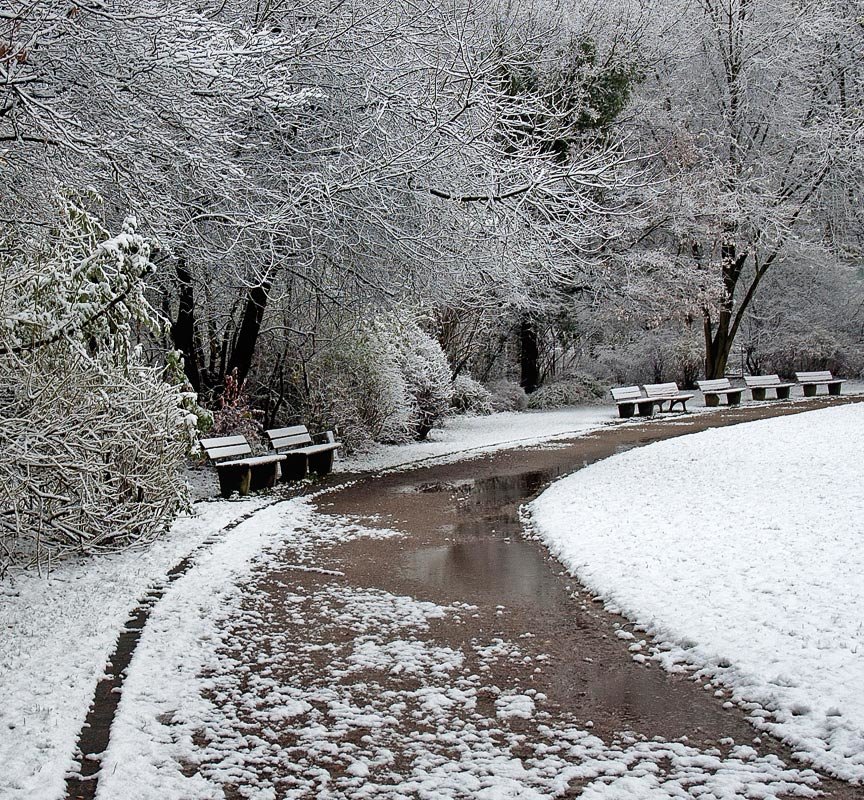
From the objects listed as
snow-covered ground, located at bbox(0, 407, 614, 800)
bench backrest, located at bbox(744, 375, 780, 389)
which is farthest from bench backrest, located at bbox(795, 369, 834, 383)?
snow-covered ground, located at bbox(0, 407, 614, 800)

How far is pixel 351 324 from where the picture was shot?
15312 mm

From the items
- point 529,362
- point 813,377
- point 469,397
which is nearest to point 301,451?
point 469,397

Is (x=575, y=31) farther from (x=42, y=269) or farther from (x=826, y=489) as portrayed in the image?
(x=42, y=269)

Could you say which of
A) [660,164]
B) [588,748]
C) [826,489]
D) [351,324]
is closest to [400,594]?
[588,748]

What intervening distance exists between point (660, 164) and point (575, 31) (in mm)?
4938

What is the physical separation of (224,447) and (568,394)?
16.7 meters

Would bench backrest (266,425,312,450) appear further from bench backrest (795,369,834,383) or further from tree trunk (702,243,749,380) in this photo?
bench backrest (795,369,834,383)

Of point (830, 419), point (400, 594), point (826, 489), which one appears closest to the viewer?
point (400, 594)

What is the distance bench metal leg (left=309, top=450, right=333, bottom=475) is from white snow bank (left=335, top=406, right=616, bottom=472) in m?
0.44

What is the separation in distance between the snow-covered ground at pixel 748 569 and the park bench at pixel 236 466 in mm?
3512

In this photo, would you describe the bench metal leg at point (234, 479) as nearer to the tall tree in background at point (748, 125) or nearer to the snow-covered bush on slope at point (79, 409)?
the snow-covered bush on slope at point (79, 409)

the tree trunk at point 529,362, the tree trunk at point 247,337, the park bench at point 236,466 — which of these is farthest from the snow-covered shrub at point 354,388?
the tree trunk at point 529,362

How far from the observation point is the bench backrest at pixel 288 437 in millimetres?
12320

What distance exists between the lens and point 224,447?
11.1 meters
